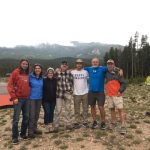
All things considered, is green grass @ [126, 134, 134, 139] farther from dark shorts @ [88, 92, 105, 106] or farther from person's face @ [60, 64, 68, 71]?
person's face @ [60, 64, 68, 71]

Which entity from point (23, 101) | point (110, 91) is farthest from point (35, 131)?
point (110, 91)

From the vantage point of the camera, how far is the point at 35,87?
999 centimetres

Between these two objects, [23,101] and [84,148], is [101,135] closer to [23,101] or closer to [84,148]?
[84,148]

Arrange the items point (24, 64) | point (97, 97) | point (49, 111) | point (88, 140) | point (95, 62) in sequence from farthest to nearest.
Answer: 1. point (49, 111)
2. point (97, 97)
3. point (95, 62)
4. point (88, 140)
5. point (24, 64)

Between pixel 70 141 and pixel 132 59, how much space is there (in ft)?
237

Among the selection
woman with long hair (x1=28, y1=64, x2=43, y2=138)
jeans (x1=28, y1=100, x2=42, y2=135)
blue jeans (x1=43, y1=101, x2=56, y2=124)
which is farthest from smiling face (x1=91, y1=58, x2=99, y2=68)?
jeans (x1=28, y1=100, x2=42, y2=135)

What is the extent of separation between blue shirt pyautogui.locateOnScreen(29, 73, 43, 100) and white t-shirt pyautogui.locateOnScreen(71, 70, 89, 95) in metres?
1.18

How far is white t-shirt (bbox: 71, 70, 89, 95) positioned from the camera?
10383mm

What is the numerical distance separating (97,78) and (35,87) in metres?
2.09

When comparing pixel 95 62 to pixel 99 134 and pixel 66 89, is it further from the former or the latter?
pixel 99 134

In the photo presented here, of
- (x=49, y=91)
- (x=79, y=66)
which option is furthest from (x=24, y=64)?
(x=79, y=66)

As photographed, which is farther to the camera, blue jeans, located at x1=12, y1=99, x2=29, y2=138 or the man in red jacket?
blue jeans, located at x1=12, y1=99, x2=29, y2=138

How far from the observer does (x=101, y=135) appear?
400 inches

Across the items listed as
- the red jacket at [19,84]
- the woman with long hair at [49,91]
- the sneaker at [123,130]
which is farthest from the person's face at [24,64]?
the sneaker at [123,130]
